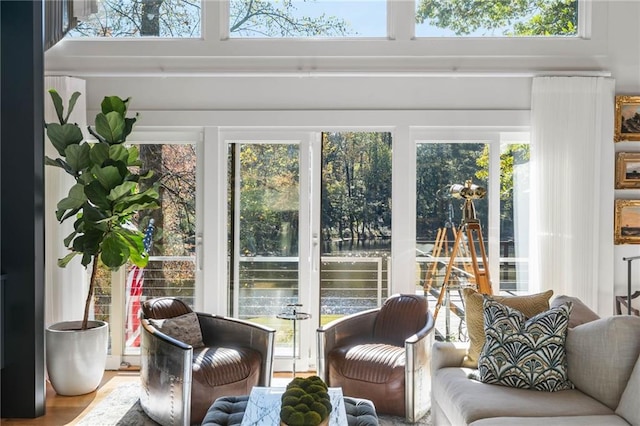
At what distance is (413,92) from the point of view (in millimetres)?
4523

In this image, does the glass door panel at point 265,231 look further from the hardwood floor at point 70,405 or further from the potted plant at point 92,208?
the hardwood floor at point 70,405

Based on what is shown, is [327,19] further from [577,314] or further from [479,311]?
[577,314]

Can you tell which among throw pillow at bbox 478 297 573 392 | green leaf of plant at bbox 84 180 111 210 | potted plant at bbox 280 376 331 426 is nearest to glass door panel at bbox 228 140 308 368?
green leaf of plant at bbox 84 180 111 210

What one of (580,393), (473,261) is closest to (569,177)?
(473,261)

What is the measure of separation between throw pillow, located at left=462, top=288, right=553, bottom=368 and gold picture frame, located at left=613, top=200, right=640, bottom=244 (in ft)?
5.44

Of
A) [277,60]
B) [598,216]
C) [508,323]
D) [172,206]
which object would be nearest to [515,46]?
[598,216]

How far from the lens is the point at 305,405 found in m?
2.17

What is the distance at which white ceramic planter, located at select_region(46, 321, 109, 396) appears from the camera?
3934 mm

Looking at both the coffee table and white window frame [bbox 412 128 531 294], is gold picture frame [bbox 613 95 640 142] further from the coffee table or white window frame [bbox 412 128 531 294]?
the coffee table

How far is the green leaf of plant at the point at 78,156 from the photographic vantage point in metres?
3.90

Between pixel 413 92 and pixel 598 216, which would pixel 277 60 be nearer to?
pixel 413 92

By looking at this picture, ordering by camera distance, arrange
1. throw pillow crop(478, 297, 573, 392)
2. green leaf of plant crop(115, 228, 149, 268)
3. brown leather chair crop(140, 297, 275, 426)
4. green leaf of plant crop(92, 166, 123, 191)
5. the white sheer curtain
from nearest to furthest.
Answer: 1. throw pillow crop(478, 297, 573, 392)
2. brown leather chair crop(140, 297, 275, 426)
3. green leaf of plant crop(92, 166, 123, 191)
4. green leaf of plant crop(115, 228, 149, 268)
5. the white sheer curtain

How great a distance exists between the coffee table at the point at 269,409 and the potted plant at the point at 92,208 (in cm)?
173

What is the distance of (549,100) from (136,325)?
394 cm
